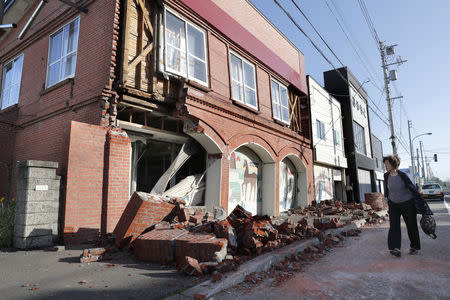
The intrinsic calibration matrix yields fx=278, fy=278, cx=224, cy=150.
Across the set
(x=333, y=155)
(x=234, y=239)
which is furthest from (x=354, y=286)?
(x=333, y=155)

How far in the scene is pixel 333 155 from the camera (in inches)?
733

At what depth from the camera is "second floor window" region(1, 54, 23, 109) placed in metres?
10.5

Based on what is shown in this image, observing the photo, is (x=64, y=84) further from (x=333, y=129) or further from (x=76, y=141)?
(x=333, y=129)

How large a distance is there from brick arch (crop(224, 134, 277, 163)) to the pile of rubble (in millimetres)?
3199

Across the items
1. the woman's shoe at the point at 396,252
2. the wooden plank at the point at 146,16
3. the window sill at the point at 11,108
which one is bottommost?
the woman's shoe at the point at 396,252

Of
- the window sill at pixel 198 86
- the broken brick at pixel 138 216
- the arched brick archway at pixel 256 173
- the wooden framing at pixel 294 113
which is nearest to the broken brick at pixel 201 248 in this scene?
the broken brick at pixel 138 216

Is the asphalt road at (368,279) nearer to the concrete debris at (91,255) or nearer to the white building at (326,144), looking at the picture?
the concrete debris at (91,255)

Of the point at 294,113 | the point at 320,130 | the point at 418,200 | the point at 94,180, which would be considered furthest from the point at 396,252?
the point at 320,130

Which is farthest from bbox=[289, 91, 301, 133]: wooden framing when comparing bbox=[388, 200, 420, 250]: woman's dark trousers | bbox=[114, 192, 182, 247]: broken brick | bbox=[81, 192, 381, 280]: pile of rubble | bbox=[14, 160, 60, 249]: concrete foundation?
bbox=[14, 160, 60, 249]: concrete foundation

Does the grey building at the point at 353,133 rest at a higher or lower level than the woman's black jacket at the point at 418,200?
higher

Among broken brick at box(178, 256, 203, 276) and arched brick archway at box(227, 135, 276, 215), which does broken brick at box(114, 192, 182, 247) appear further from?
arched brick archway at box(227, 135, 276, 215)

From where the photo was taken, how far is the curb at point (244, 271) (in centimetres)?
312

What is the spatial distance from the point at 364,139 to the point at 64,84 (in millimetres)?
23571

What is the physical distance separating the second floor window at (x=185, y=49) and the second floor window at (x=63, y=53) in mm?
2711
